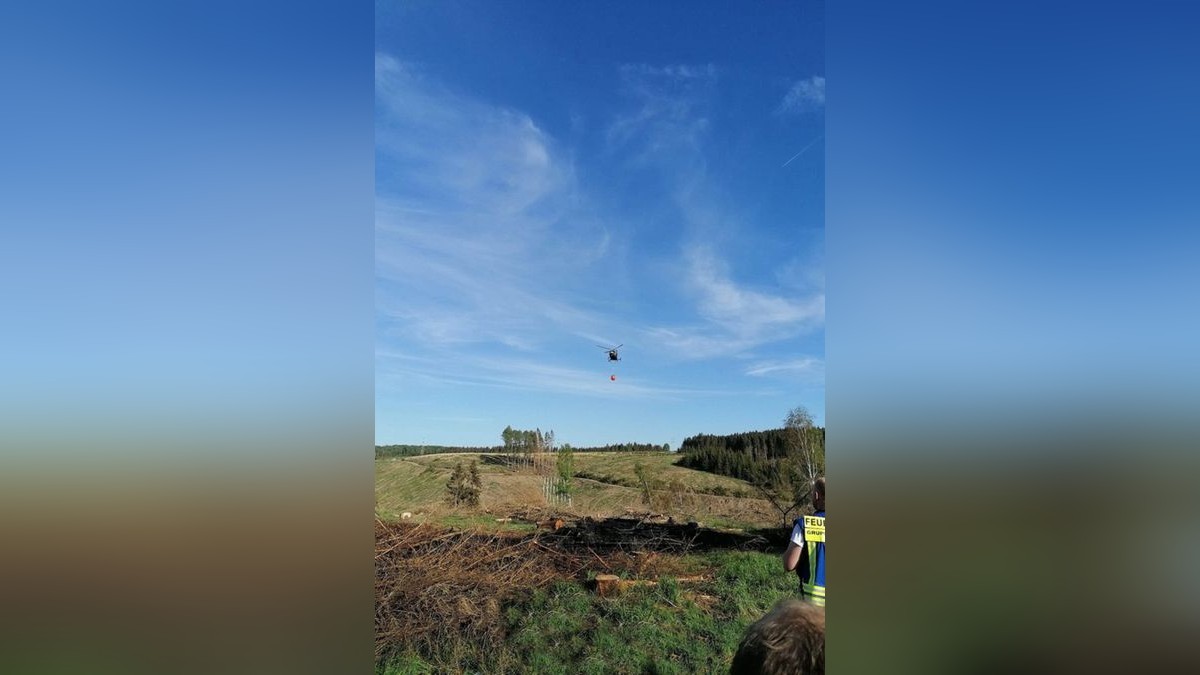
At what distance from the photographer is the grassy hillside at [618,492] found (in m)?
8.22

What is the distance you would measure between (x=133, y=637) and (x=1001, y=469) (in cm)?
218

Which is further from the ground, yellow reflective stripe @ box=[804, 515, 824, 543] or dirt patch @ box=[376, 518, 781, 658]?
yellow reflective stripe @ box=[804, 515, 824, 543]

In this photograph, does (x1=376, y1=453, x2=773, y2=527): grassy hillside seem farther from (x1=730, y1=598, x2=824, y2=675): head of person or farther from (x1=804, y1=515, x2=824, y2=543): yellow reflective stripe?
(x1=730, y1=598, x2=824, y2=675): head of person

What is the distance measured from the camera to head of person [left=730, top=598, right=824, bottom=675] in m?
1.92

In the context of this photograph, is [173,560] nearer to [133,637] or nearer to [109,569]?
[109,569]

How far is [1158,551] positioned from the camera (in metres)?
1.53

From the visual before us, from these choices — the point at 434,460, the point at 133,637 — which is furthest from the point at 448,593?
the point at 133,637

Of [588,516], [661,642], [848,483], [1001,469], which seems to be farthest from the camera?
[588,516]

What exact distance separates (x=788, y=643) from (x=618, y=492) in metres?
7.50

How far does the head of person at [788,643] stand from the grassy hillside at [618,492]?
6.03 m

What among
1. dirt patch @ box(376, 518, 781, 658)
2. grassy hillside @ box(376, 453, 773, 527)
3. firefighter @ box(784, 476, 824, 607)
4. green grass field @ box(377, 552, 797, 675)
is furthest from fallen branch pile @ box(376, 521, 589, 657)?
firefighter @ box(784, 476, 824, 607)

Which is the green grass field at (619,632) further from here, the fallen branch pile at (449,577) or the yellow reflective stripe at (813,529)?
the yellow reflective stripe at (813,529)

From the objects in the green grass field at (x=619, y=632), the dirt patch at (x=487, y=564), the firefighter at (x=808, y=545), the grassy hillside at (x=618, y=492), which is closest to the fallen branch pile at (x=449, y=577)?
the dirt patch at (x=487, y=564)

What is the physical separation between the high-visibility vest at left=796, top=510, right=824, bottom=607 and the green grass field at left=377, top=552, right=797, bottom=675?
9.93 feet
